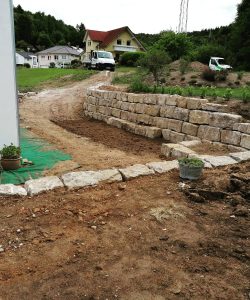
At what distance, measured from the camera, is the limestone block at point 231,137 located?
6.82 meters

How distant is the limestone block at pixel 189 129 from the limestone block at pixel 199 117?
0.11m

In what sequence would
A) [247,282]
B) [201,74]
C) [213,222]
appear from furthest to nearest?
1. [201,74]
2. [213,222]
3. [247,282]

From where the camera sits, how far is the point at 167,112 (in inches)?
356

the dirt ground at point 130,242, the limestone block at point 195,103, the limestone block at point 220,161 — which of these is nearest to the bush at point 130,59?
the limestone block at point 195,103

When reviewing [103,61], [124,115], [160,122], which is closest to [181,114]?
[160,122]

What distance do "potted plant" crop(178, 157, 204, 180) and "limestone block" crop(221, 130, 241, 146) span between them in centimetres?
249

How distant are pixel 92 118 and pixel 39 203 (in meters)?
9.63

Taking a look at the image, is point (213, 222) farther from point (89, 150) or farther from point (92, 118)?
point (92, 118)

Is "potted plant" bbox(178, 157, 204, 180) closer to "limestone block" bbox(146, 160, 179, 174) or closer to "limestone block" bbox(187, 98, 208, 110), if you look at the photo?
"limestone block" bbox(146, 160, 179, 174)

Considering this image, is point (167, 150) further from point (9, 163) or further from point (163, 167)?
point (9, 163)

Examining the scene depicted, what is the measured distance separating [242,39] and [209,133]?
20.6 meters

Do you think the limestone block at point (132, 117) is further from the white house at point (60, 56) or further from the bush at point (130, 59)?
the white house at point (60, 56)

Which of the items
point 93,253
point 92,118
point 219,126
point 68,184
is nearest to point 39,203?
point 68,184

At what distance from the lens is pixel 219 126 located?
730 cm
